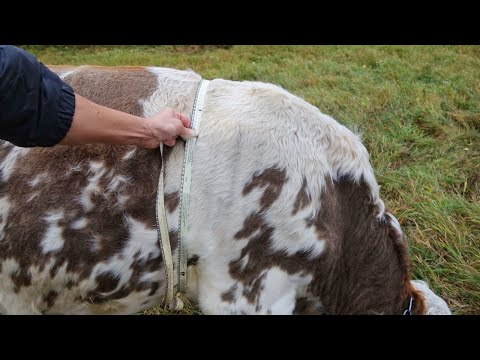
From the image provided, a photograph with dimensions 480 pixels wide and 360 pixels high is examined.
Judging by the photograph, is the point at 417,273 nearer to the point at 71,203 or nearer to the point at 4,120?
the point at 71,203

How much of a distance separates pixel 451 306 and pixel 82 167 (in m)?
2.47

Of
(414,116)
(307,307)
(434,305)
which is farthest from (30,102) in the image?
(414,116)

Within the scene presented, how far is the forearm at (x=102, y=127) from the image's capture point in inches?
67.2

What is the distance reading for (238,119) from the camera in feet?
6.76

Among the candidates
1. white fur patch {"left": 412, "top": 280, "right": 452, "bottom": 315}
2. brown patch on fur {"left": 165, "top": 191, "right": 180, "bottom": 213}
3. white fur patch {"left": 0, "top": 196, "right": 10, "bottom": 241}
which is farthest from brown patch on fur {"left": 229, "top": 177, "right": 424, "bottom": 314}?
white fur patch {"left": 0, "top": 196, "right": 10, "bottom": 241}

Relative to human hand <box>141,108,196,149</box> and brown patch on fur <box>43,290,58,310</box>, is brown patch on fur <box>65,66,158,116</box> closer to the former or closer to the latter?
human hand <box>141,108,196,149</box>

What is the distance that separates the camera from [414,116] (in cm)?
529

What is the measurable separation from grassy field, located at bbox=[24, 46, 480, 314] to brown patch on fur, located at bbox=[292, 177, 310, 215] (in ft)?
3.40

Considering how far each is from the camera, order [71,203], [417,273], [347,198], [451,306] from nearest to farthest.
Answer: [71,203] → [347,198] → [451,306] → [417,273]

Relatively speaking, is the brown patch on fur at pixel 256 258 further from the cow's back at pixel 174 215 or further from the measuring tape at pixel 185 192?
the measuring tape at pixel 185 192

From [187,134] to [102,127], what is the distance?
35 centimetres

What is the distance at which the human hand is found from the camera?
75.5 inches

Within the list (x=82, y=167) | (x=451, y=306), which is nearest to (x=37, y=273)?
(x=82, y=167)

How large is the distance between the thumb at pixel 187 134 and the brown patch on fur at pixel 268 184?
306 mm
